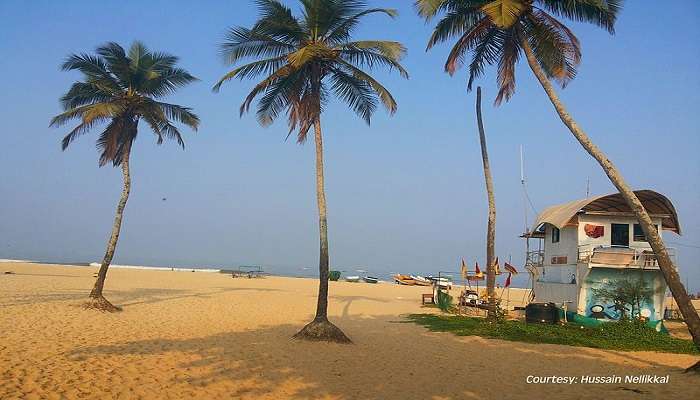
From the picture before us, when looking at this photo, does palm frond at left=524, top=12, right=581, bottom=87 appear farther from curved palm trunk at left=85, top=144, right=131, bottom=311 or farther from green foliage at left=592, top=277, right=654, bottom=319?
curved palm trunk at left=85, top=144, right=131, bottom=311

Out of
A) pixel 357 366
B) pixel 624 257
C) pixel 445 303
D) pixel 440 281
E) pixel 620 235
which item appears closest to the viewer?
pixel 357 366

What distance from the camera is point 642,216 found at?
11.2m

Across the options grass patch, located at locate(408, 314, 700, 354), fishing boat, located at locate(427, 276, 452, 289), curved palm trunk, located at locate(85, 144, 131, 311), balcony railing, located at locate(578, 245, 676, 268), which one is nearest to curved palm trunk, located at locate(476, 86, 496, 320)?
grass patch, located at locate(408, 314, 700, 354)

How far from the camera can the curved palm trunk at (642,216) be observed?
10.6 meters

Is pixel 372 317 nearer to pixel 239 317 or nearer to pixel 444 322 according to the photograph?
pixel 444 322

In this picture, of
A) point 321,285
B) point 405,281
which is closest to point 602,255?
point 321,285

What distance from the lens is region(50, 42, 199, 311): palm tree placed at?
735 inches

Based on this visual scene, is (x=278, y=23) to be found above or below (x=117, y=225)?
above

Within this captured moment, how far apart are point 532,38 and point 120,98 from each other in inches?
584

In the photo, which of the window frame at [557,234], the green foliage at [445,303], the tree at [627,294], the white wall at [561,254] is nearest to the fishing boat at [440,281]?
the green foliage at [445,303]

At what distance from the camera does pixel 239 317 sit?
749 inches

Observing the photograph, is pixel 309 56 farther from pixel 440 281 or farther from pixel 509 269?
pixel 440 281

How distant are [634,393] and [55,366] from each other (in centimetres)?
1015

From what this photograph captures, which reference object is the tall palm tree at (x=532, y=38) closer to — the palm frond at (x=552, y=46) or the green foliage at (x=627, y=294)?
the palm frond at (x=552, y=46)
